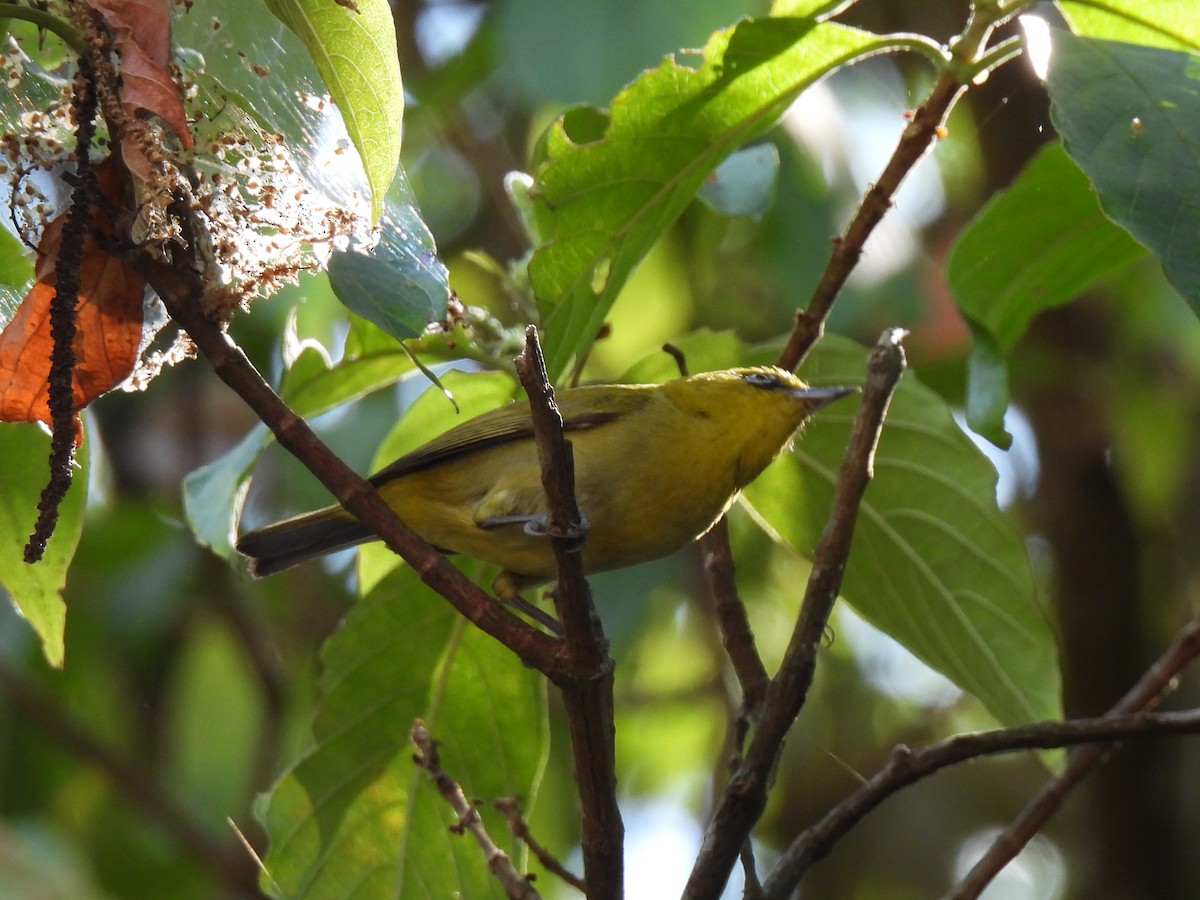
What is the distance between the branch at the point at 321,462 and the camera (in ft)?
6.31

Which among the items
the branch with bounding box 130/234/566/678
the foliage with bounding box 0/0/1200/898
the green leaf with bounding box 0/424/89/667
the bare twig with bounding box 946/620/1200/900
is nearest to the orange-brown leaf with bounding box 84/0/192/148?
the foliage with bounding box 0/0/1200/898

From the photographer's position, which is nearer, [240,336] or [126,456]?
[240,336]

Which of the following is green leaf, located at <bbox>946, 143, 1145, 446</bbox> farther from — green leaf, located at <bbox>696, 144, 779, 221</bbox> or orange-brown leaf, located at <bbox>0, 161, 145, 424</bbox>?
orange-brown leaf, located at <bbox>0, 161, 145, 424</bbox>

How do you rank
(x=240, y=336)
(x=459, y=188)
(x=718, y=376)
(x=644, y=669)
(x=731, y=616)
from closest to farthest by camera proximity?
(x=731, y=616), (x=718, y=376), (x=240, y=336), (x=644, y=669), (x=459, y=188)

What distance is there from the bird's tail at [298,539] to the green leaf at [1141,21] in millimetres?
1924

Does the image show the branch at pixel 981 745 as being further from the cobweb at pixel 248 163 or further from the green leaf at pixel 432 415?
the green leaf at pixel 432 415

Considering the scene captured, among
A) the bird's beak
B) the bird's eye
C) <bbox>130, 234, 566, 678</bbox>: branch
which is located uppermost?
the bird's eye

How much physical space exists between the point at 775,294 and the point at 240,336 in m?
2.15

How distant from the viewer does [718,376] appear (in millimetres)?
3533

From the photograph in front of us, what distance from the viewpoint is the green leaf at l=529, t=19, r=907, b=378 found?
2604 mm

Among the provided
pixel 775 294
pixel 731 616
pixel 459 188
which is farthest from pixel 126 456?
pixel 731 616

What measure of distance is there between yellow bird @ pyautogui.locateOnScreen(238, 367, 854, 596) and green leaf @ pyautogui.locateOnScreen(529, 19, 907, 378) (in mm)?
551

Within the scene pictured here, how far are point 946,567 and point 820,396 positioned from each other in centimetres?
48

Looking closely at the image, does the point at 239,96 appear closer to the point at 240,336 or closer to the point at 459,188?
the point at 240,336
